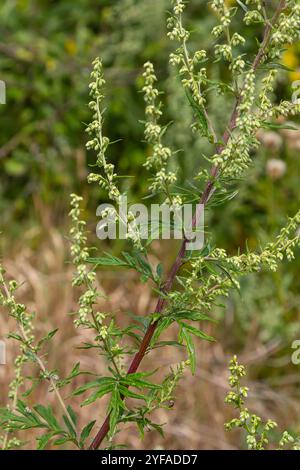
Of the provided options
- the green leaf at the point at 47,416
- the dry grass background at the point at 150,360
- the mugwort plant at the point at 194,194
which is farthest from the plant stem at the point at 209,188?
the dry grass background at the point at 150,360

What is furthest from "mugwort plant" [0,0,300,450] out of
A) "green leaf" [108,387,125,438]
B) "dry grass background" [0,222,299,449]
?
"dry grass background" [0,222,299,449]

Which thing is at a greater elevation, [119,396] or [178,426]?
[119,396]

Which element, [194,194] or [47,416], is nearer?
[194,194]

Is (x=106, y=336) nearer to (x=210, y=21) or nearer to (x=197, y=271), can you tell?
(x=197, y=271)

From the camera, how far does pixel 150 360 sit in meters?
3.44

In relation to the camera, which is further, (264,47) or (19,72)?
(19,72)

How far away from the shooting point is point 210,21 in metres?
4.17

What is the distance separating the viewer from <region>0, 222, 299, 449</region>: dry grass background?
3.16 metres

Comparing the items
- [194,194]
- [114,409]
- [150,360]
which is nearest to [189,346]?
[114,409]

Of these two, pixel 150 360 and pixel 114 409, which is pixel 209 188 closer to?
pixel 114 409

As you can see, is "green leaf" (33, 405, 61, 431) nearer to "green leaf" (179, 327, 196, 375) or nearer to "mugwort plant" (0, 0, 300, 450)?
"mugwort plant" (0, 0, 300, 450)
